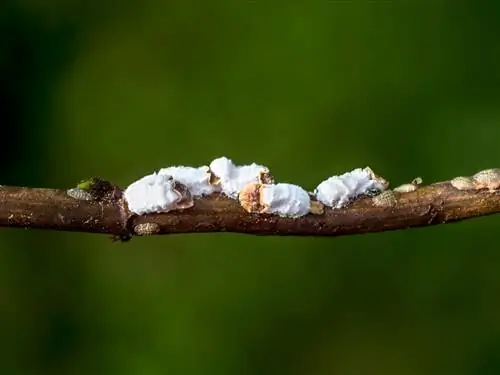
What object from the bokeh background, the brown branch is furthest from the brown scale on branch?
the bokeh background

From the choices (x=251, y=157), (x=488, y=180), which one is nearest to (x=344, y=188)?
(x=488, y=180)

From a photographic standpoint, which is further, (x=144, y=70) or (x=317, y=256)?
(x=144, y=70)

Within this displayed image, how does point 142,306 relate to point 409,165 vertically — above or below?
below

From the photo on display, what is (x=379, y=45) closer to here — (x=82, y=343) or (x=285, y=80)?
(x=285, y=80)

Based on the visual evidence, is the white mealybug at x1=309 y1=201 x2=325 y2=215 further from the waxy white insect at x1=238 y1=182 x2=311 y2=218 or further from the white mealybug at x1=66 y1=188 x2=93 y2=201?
the white mealybug at x1=66 y1=188 x2=93 y2=201

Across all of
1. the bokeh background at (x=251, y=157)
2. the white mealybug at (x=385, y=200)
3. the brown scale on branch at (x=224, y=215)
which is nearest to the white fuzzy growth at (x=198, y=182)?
the brown scale on branch at (x=224, y=215)

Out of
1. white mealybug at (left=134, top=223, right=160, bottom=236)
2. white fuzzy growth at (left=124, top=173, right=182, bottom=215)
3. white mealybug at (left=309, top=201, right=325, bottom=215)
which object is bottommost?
white mealybug at (left=134, top=223, right=160, bottom=236)

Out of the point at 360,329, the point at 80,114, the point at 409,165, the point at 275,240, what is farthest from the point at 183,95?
the point at 360,329

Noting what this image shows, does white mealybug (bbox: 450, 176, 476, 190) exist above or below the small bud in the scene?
above

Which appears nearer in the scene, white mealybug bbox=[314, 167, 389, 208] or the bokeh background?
white mealybug bbox=[314, 167, 389, 208]
